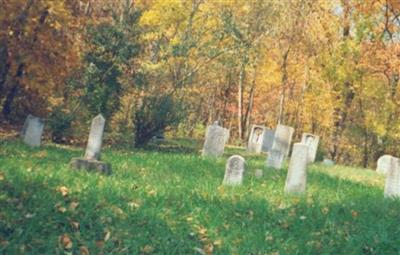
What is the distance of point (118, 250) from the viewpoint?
585 cm

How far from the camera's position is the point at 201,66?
31.4 m

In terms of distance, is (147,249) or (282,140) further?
(282,140)

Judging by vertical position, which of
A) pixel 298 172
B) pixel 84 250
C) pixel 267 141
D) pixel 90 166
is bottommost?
pixel 84 250

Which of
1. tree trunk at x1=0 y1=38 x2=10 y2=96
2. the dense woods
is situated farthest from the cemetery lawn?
the dense woods

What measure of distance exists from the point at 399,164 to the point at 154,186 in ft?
16.5

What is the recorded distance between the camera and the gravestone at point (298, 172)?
31.8 ft

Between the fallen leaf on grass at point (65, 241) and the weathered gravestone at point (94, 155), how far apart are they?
12.1ft

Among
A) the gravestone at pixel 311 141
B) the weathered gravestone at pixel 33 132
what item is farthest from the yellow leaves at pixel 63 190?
the gravestone at pixel 311 141

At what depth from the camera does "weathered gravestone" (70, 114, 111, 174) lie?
31.5 ft

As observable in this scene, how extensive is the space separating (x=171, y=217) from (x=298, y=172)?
361cm

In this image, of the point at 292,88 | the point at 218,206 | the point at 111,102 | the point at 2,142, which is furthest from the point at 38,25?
the point at 292,88

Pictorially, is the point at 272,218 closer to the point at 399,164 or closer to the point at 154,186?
the point at 154,186

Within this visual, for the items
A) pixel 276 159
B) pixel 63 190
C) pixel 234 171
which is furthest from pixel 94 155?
pixel 276 159

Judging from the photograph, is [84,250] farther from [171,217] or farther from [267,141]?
[267,141]
